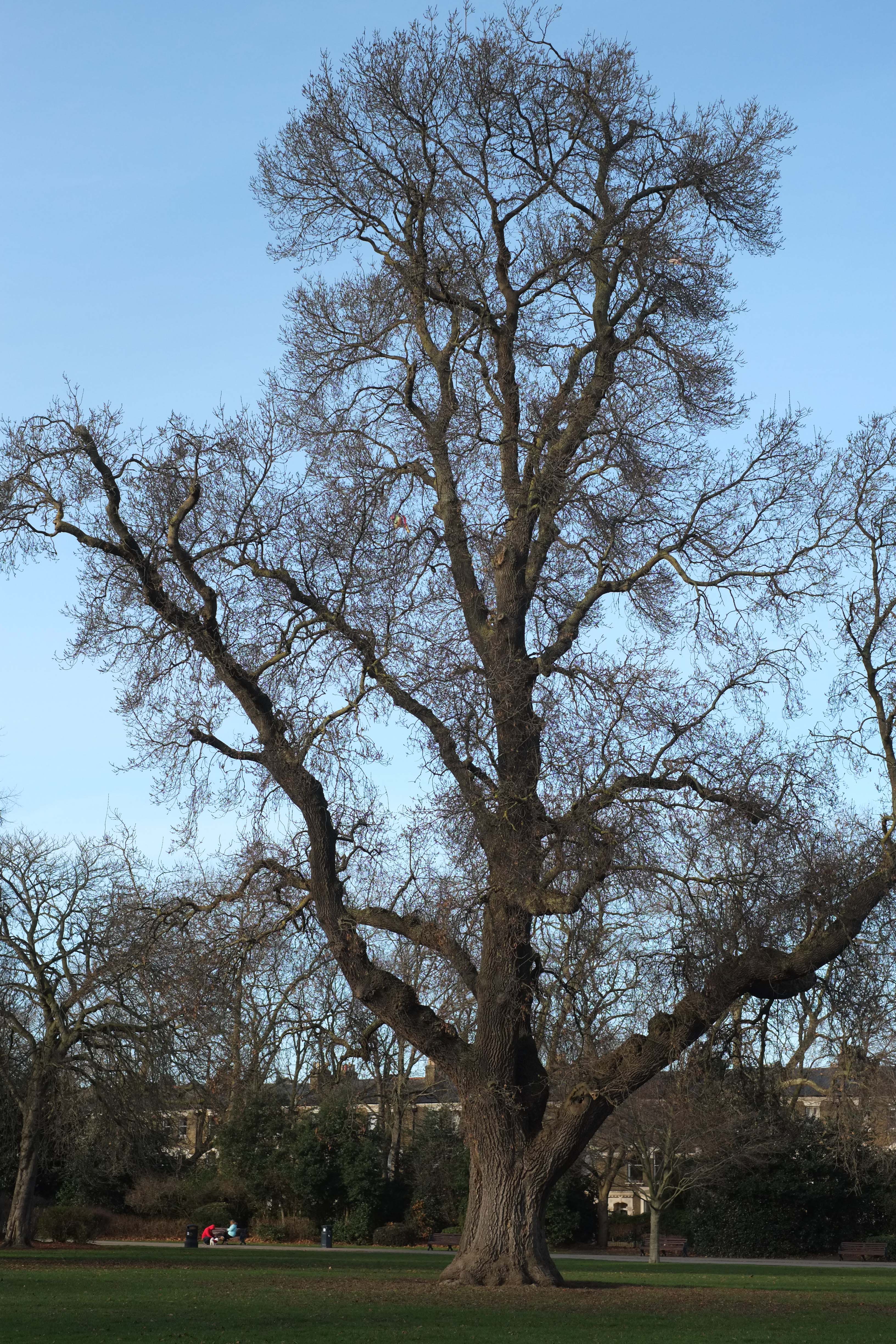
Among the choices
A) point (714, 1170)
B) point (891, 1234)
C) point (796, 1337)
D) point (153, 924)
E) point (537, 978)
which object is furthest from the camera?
point (891, 1234)

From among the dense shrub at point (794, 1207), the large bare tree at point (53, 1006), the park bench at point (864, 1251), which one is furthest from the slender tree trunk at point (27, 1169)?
the park bench at point (864, 1251)

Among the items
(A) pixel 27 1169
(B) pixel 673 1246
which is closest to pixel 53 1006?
(A) pixel 27 1169

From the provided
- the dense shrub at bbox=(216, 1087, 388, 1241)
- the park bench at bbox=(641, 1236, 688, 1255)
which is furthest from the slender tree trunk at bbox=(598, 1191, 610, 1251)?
the dense shrub at bbox=(216, 1087, 388, 1241)

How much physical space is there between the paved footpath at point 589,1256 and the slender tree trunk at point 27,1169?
4.94 metres

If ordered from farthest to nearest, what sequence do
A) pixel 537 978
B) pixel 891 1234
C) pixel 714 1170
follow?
pixel 891 1234 < pixel 714 1170 < pixel 537 978

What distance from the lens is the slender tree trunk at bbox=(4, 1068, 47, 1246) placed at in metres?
27.1

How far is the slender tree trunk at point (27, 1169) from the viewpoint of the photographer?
27.1 meters

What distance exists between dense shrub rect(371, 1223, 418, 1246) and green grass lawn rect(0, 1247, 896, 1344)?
1651cm

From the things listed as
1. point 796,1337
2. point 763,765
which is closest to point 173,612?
point 763,765

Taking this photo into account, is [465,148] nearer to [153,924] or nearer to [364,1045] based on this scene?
[153,924]

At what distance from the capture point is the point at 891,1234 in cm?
3941

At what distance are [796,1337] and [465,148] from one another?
15.5 metres

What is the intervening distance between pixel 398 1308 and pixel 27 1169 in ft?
54.2

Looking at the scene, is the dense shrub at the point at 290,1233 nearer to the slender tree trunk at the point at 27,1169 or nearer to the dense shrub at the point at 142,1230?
the dense shrub at the point at 142,1230
